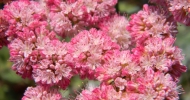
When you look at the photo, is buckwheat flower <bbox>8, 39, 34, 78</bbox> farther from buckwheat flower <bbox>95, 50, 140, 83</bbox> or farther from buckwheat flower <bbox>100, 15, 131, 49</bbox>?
buckwheat flower <bbox>100, 15, 131, 49</bbox>

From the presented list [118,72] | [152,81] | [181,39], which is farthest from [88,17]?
[181,39]

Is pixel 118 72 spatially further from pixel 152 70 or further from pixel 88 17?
pixel 88 17

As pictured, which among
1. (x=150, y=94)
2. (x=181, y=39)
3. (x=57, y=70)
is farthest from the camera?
(x=181, y=39)

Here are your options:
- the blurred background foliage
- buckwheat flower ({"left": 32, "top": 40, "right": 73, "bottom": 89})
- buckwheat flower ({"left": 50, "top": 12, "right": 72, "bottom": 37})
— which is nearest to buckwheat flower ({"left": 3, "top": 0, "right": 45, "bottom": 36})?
buckwheat flower ({"left": 50, "top": 12, "right": 72, "bottom": 37})

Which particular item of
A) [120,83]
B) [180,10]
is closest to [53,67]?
[120,83]

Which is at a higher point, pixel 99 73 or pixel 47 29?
pixel 47 29

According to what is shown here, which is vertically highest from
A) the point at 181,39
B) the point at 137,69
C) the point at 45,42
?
the point at 181,39
